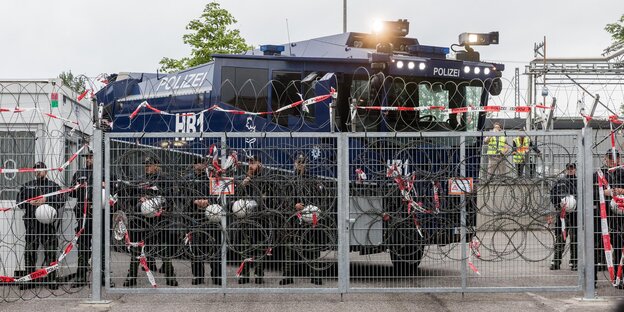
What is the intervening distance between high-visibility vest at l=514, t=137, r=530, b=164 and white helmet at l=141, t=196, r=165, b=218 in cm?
439

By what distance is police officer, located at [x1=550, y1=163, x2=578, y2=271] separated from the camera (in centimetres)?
973

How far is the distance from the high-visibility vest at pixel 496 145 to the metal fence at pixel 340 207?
1.1 inches

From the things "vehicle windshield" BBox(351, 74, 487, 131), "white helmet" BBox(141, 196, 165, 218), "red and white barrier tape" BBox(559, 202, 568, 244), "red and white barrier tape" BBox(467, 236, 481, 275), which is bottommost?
"red and white barrier tape" BBox(467, 236, 481, 275)

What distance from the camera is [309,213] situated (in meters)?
9.73

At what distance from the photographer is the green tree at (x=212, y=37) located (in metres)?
30.4

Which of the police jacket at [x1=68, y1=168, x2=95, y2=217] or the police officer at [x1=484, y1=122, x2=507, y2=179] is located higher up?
the police officer at [x1=484, y1=122, x2=507, y2=179]

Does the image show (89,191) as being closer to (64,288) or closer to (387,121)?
(64,288)

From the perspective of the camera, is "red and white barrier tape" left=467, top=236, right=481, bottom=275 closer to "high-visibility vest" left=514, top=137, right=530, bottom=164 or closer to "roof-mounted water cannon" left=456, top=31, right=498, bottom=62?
"high-visibility vest" left=514, top=137, right=530, bottom=164

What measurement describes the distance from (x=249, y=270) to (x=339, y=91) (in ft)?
11.3

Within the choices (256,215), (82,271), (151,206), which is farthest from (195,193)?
(82,271)

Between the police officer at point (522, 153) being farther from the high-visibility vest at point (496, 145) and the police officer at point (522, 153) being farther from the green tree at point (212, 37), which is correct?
the green tree at point (212, 37)

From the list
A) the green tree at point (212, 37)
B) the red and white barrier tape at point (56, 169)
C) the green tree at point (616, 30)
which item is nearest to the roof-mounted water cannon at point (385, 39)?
the red and white barrier tape at point (56, 169)

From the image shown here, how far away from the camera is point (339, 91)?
1204cm

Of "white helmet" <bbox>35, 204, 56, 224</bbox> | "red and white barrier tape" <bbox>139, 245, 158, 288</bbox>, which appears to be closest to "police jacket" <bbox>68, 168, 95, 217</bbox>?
"white helmet" <bbox>35, 204, 56, 224</bbox>
